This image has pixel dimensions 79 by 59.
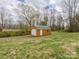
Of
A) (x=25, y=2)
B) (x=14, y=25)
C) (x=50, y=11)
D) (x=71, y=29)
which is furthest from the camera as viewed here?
(x=14, y=25)

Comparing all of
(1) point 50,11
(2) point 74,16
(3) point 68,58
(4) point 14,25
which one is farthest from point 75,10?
(3) point 68,58

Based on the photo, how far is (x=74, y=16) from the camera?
25031 mm

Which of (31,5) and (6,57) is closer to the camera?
(6,57)

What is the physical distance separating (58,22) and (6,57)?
3149cm

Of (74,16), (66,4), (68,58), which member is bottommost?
(68,58)

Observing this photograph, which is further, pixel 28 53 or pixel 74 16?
pixel 74 16

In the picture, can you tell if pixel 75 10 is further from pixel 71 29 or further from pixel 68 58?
pixel 68 58

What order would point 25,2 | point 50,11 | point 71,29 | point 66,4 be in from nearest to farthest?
point 71,29
point 66,4
point 25,2
point 50,11

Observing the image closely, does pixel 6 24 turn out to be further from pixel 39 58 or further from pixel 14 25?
pixel 39 58

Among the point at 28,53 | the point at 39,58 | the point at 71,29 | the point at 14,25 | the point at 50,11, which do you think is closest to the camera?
the point at 39,58

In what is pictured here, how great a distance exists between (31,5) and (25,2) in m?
1.61

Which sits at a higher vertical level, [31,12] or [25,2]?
[25,2]

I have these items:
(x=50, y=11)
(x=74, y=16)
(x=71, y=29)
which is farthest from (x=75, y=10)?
(x=50, y=11)

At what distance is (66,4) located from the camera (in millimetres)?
26828
